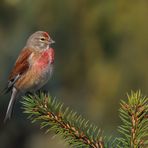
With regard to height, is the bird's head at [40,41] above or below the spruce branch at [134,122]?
above

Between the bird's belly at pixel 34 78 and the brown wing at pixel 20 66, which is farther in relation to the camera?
the brown wing at pixel 20 66

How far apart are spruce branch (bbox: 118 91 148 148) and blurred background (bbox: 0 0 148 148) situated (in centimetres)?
414

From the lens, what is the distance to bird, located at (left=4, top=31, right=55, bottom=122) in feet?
19.8

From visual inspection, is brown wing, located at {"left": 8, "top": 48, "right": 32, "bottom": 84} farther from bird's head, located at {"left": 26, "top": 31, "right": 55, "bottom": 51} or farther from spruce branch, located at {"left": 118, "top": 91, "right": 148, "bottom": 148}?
spruce branch, located at {"left": 118, "top": 91, "right": 148, "bottom": 148}

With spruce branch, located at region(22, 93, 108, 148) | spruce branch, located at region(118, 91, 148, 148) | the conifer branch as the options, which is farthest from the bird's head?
spruce branch, located at region(118, 91, 148, 148)

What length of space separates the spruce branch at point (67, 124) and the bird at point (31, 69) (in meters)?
2.29

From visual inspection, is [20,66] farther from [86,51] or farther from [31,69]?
[86,51]

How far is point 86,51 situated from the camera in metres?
9.53

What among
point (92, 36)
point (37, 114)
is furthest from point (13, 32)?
point (37, 114)

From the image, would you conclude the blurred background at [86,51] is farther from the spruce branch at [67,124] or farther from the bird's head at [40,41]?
the spruce branch at [67,124]

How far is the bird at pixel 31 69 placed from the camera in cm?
604

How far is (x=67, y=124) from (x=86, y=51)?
623 centimetres

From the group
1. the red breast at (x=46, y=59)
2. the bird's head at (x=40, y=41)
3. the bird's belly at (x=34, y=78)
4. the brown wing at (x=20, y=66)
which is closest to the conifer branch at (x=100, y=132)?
the bird's belly at (x=34, y=78)

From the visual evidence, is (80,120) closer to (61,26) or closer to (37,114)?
(37,114)
